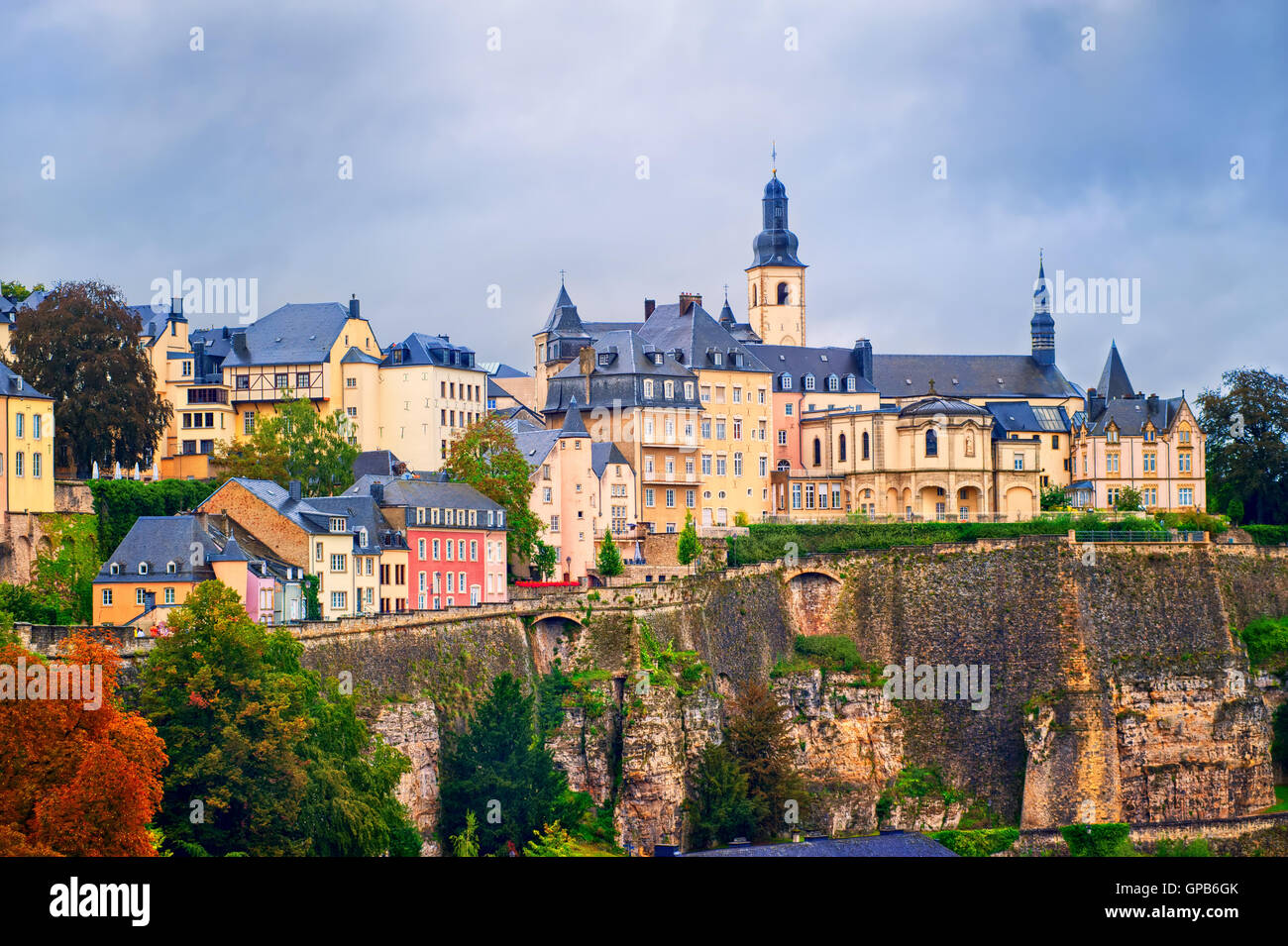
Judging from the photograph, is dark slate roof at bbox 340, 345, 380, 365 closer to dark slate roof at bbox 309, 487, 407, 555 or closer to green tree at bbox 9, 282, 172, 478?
green tree at bbox 9, 282, 172, 478

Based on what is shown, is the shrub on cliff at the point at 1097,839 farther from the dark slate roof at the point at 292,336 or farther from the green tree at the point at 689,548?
the dark slate roof at the point at 292,336

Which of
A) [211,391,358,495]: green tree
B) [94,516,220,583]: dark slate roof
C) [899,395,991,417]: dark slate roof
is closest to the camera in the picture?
[94,516,220,583]: dark slate roof

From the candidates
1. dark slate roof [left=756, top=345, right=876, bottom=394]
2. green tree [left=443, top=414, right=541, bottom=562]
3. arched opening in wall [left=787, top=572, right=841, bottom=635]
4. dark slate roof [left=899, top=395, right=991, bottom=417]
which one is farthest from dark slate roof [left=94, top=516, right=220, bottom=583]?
dark slate roof [left=756, top=345, right=876, bottom=394]

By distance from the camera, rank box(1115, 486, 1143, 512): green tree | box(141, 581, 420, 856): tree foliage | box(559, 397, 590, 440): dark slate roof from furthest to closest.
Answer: box(1115, 486, 1143, 512): green tree < box(559, 397, 590, 440): dark slate roof < box(141, 581, 420, 856): tree foliage

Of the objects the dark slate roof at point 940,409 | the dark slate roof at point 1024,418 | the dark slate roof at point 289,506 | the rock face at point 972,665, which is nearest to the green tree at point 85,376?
the dark slate roof at point 289,506

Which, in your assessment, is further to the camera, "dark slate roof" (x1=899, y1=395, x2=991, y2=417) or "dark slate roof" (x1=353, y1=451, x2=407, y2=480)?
"dark slate roof" (x1=899, y1=395, x2=991, y2=417)
